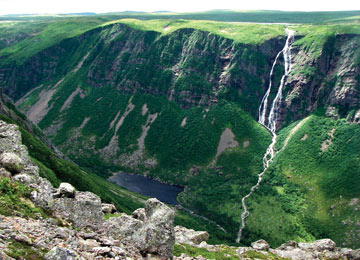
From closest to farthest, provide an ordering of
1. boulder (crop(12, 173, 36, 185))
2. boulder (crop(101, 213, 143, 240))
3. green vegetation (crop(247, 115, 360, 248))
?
boulder (crop(101, 213, 143, 240))
boulder (crop(12, 173, 36, 185))
green vegetation (crop(247, 115, 360, 248))

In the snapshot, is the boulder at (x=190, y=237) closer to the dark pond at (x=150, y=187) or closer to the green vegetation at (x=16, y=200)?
the green vegetation at (x=16, y=200)

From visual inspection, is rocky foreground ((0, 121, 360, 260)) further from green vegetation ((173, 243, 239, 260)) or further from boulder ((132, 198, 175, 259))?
green vegetation ((173, 243, 239, 260))

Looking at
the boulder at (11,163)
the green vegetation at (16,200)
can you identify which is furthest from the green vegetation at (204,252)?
the boulder at (11,163)

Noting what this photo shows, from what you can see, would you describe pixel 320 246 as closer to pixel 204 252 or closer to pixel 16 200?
pixel 204 252

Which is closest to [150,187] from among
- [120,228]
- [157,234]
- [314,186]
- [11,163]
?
[314,186]

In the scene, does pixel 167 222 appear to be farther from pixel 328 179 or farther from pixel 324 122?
pixel 324 122

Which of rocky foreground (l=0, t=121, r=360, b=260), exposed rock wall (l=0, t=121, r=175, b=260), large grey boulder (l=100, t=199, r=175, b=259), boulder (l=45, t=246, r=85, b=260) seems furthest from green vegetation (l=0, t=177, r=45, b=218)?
boulder (l=45, t=246, r=85, b=260)
